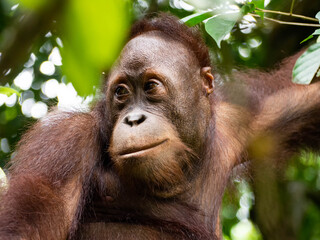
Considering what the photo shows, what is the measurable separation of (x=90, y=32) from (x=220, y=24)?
1525 mm

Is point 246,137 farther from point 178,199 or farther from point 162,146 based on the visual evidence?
point 162,146

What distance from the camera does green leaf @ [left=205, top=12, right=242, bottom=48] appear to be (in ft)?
7.81

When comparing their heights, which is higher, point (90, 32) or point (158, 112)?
point (90, 32)

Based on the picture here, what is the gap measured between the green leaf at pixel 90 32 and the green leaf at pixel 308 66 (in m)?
1.44

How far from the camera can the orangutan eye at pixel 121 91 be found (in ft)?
11.5

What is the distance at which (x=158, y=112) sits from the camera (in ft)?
11.2

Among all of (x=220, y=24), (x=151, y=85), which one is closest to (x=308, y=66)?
(x=220, y=24)

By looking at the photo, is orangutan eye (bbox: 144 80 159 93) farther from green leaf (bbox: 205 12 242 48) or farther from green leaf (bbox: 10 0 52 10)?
green leaf (bbox: 10 0 52 10)

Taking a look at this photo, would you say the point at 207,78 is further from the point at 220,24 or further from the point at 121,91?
the point at 220,24

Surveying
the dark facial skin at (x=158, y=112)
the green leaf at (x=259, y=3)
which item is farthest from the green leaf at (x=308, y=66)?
the dark facial skin at (x=158, y=112)

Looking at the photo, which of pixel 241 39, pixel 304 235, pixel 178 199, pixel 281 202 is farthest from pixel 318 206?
pixel 178 199

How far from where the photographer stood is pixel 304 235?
5.88 metres

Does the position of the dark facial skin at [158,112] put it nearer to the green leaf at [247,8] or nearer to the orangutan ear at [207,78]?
the orangutan ear at [207,78]

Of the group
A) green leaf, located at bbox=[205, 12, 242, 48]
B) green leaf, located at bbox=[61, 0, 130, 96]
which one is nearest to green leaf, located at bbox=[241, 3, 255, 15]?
green leaf, located at bbox=[205, 12, 242, 48]
